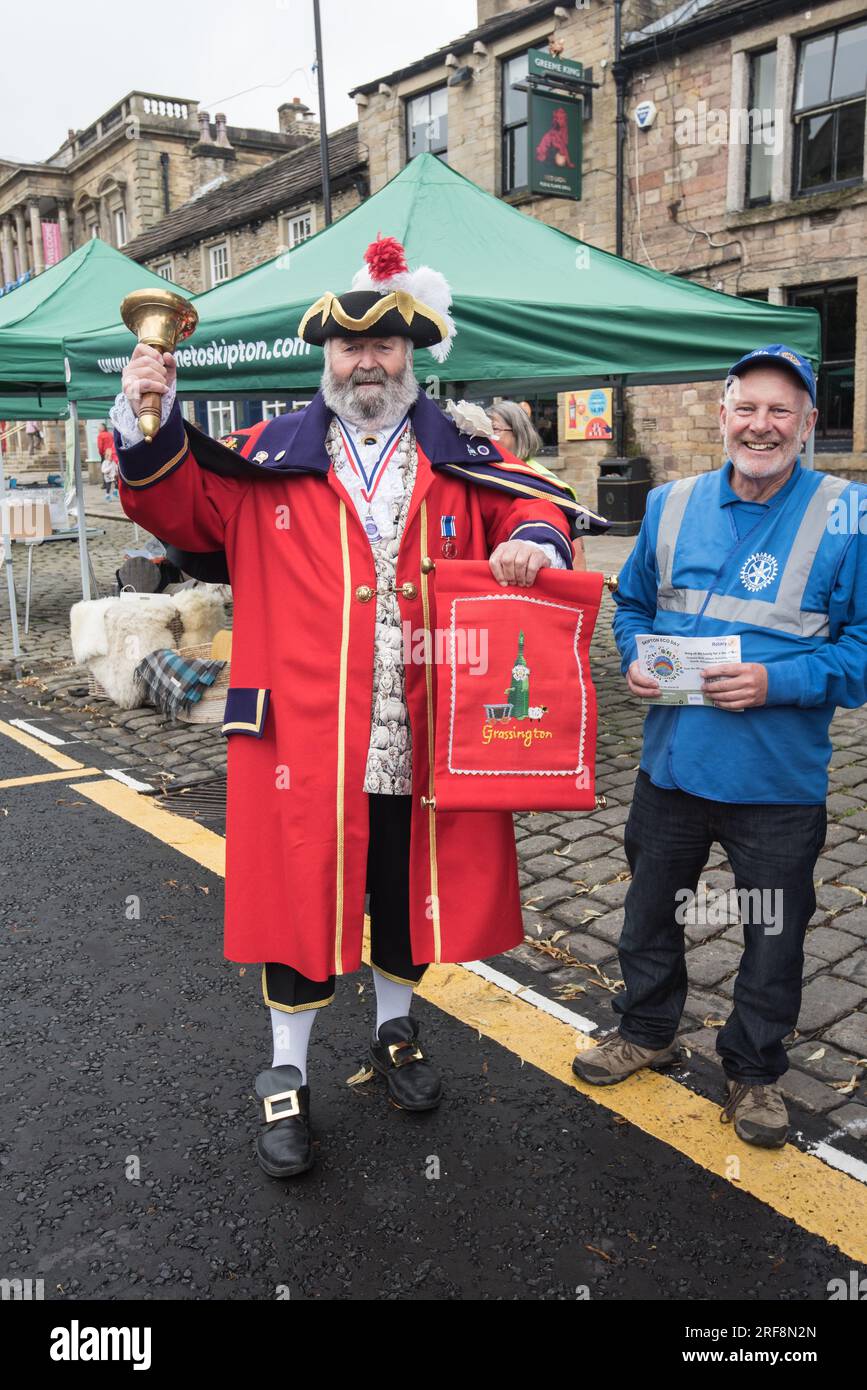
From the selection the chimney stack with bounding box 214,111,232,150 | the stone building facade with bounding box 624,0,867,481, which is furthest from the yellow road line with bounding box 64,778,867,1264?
the chimney stack with bounding box 214,111,232,150

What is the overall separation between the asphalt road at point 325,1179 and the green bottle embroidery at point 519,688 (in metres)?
1.13

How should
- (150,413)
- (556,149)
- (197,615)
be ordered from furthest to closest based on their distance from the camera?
(556,149) → (197,615) → (150,413)

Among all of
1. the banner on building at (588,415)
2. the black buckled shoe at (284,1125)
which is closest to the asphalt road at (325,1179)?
the black buckled shoe at (284,1125)

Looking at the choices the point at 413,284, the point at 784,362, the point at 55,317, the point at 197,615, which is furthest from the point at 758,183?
the point at 784,362

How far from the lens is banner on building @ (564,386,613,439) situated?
17.1m

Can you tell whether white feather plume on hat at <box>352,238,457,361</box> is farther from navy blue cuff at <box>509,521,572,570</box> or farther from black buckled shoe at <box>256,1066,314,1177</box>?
black buckled shoe at <box>256,1066,314,1177</box>

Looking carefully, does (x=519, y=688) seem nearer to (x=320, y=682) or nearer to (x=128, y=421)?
(x=320, y=682)

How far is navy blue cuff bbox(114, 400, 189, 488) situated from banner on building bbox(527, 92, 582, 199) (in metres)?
15.8

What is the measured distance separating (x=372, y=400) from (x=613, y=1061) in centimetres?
191

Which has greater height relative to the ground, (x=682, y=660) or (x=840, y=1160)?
(x=682, y=660)

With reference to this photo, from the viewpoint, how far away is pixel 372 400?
8.79ft

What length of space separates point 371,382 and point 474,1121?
6.38ft

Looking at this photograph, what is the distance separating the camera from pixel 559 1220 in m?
2.50

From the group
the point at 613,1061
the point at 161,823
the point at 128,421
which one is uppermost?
the point at 128,421
